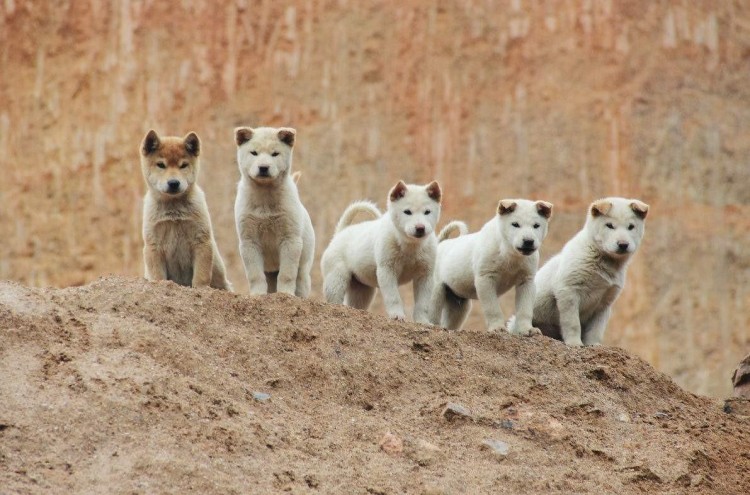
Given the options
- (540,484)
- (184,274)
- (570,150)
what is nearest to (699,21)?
(570,150)

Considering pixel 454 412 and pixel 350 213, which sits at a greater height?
pixel 350 213

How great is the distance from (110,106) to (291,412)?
12412mm

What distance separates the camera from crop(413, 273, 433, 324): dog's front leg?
361 inches

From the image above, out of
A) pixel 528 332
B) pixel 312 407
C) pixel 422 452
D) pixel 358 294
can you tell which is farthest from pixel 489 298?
pixel 422 452

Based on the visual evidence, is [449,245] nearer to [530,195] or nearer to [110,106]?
[530,195]

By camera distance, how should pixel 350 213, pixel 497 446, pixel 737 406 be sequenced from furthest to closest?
1. pixel 350 213
2. pixel 737 406
3. pixel 497 446

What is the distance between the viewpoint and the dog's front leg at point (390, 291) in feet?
29.4

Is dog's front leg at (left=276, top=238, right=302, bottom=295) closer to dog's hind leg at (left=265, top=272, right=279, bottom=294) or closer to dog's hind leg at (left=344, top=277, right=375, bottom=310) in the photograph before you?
dog's hind leg at (left=265, top=272, right=279, bottom=294)

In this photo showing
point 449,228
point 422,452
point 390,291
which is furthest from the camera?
point 449,228

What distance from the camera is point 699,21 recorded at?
17.7 m

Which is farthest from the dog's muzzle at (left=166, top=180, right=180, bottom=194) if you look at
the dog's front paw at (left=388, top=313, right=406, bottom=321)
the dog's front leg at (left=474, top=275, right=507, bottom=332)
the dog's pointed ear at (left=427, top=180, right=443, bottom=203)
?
the dog's front leg at (left=474, top=275, right=507, bottom=332)

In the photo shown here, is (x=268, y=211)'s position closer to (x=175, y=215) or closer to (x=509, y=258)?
(x=175, y=215)

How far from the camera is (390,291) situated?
356 inches

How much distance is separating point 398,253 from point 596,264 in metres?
1.60
